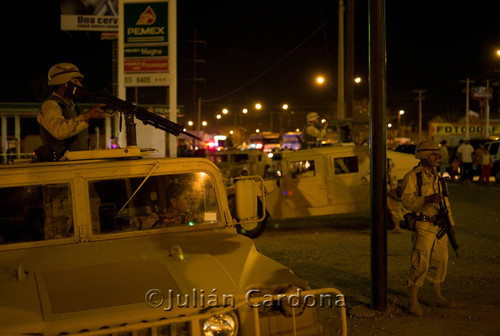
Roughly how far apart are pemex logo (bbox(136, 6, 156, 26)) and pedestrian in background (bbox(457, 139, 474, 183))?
48.3 feet

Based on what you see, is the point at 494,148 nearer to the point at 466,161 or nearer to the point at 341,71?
the point at 466,161

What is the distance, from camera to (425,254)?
595 cm

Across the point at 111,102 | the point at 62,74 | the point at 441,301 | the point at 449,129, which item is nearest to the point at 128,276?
the point at 111,102

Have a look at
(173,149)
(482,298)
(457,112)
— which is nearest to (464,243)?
(482,298)

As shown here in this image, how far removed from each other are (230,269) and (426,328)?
2.92 m

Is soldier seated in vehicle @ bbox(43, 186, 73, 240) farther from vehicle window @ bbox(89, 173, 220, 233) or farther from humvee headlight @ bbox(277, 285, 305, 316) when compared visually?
humvee headlight @ bbox(277, 285, 305, 316)

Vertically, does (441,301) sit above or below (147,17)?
below

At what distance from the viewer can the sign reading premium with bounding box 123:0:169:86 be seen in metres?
13.1

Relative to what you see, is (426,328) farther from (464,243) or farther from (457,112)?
(457,112)

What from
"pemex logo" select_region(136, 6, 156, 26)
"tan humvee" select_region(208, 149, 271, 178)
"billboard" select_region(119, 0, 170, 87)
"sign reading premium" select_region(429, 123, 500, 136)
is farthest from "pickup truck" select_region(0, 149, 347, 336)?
"sign reading premium" select_region(429, 123, 500, 136)

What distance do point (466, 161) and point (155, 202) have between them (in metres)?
20.5

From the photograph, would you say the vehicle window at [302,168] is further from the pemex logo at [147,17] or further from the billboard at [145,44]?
the pemex logo at [147,17]

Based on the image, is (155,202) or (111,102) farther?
(111,102)

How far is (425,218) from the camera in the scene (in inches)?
235
